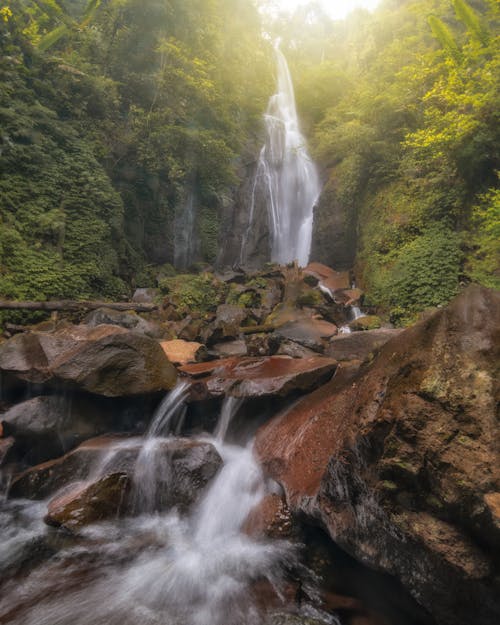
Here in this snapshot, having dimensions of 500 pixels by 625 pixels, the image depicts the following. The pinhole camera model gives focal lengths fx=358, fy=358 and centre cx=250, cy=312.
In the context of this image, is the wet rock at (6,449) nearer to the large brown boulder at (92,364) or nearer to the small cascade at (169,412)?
the large brown boulder at (92,364)

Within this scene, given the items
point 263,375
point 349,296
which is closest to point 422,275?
point 349,296

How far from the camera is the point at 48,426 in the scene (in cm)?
562

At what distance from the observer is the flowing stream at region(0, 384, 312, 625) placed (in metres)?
3.08

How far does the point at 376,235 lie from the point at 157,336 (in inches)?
336

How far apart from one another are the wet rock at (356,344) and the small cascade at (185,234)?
11.8 meters

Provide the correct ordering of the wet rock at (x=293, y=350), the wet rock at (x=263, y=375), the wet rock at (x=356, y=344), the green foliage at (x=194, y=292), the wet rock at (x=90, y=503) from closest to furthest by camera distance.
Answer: the wet rock at (x=90, y=503) < the wet rock at (x=263, y=375) < the wet rock at (x=356, y=344) < the wet rock at (x=293, y=350) < the green foliage at (x=194, y=292)

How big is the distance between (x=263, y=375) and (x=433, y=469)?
12.4 feet

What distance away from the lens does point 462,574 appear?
213 centimetres

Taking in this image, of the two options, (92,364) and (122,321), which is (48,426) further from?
(122,321)

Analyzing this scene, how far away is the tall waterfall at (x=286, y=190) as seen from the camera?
773 inches

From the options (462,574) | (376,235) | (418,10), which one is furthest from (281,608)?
(418,10)

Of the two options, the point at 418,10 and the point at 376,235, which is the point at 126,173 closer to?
the point at 376,235

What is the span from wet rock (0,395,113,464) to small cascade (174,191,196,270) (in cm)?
1183

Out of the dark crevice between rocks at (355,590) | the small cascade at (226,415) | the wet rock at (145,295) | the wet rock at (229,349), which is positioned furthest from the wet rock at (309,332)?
the wet rock at (145,295)
